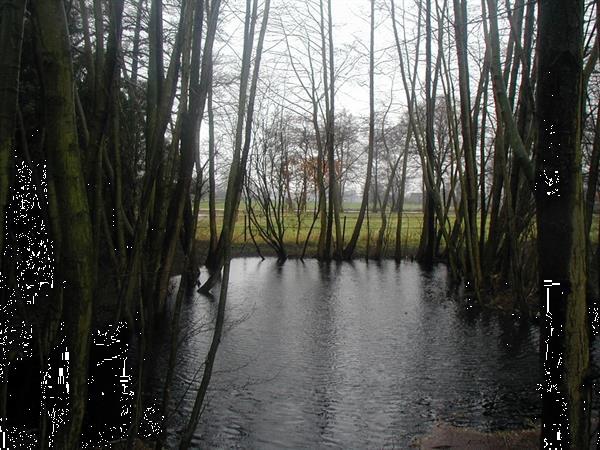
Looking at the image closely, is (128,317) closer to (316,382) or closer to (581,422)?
(316,382)

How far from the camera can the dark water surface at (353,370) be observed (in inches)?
180

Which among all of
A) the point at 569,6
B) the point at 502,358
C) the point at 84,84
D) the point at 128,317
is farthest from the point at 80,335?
the point at 502,358

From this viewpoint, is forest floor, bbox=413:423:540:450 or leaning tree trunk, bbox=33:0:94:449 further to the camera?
forest floor, bbox=413:423:540:450

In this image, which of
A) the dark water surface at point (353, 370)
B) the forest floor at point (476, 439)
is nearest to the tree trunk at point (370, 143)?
the dark water surface at point (353, 370)

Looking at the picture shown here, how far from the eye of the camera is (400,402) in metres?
5.23

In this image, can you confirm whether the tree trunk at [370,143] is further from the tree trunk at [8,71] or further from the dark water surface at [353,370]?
the tree trunk at [8,71]

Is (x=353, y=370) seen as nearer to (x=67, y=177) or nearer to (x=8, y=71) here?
(x=67, y=177)

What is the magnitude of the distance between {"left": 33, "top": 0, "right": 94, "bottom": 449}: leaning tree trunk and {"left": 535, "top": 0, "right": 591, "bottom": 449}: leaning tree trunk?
1.81m

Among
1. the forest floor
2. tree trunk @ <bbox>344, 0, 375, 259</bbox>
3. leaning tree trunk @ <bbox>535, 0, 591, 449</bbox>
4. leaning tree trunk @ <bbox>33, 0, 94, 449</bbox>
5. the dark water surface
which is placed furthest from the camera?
tree trunk @ <bbox>344, 0, 375, 259</bbox>

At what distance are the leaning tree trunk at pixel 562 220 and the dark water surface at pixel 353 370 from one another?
2219mm

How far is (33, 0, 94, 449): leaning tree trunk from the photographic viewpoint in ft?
5.82

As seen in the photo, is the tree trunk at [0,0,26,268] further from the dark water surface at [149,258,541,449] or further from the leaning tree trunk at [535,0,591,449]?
the dark water surface at [149,258,541,449]

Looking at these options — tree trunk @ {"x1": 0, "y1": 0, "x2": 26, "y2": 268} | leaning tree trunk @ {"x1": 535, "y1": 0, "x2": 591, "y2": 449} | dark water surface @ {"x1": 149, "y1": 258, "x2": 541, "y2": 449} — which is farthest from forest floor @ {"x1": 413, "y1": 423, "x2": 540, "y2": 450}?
tree trunk @ {"x1": 0, "y1": 0, "x2": 26, "y2": 268}

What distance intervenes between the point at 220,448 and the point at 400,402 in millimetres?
Result: 1943
